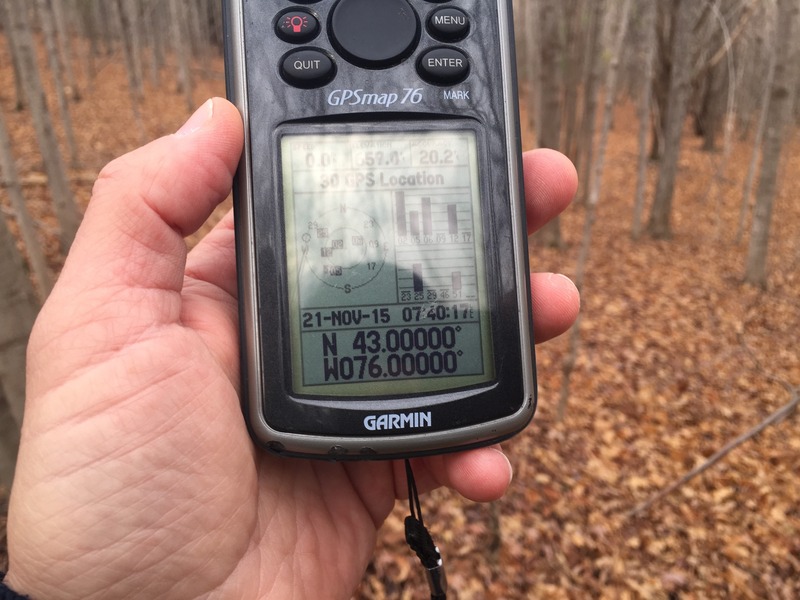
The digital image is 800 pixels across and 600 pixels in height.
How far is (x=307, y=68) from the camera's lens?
6.20 feet

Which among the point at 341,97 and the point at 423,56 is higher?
the point at 423,56

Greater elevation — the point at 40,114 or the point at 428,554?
the point at 40,114

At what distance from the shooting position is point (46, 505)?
1.55 meters

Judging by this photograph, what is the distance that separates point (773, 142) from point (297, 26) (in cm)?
869

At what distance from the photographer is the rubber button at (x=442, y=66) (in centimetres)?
193

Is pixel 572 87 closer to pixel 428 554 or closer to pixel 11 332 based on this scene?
pixel 11 332

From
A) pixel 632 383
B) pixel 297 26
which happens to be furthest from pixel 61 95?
pixel 297 26

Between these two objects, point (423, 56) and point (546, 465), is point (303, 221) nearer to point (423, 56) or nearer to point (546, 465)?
point (423, 56)

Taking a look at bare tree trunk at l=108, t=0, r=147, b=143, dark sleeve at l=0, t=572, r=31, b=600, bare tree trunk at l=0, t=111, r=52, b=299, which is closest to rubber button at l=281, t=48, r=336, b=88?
dark sleeve at l=0, t=572, r=31, b=600

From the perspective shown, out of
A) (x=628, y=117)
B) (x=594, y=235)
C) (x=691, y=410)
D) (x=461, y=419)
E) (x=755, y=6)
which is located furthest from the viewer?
(x=628, y=117)

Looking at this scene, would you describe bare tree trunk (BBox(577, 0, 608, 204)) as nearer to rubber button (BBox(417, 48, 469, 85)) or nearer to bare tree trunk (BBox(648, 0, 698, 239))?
bare tree trunk (BBox(648, 0, 698, 239))

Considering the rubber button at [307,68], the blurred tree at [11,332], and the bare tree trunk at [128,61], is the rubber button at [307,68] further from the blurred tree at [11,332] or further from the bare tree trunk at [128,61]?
the bare tree trunk at [128,61]

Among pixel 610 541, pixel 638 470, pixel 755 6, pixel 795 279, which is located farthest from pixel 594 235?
pixel 610 541

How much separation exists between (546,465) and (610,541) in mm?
855
